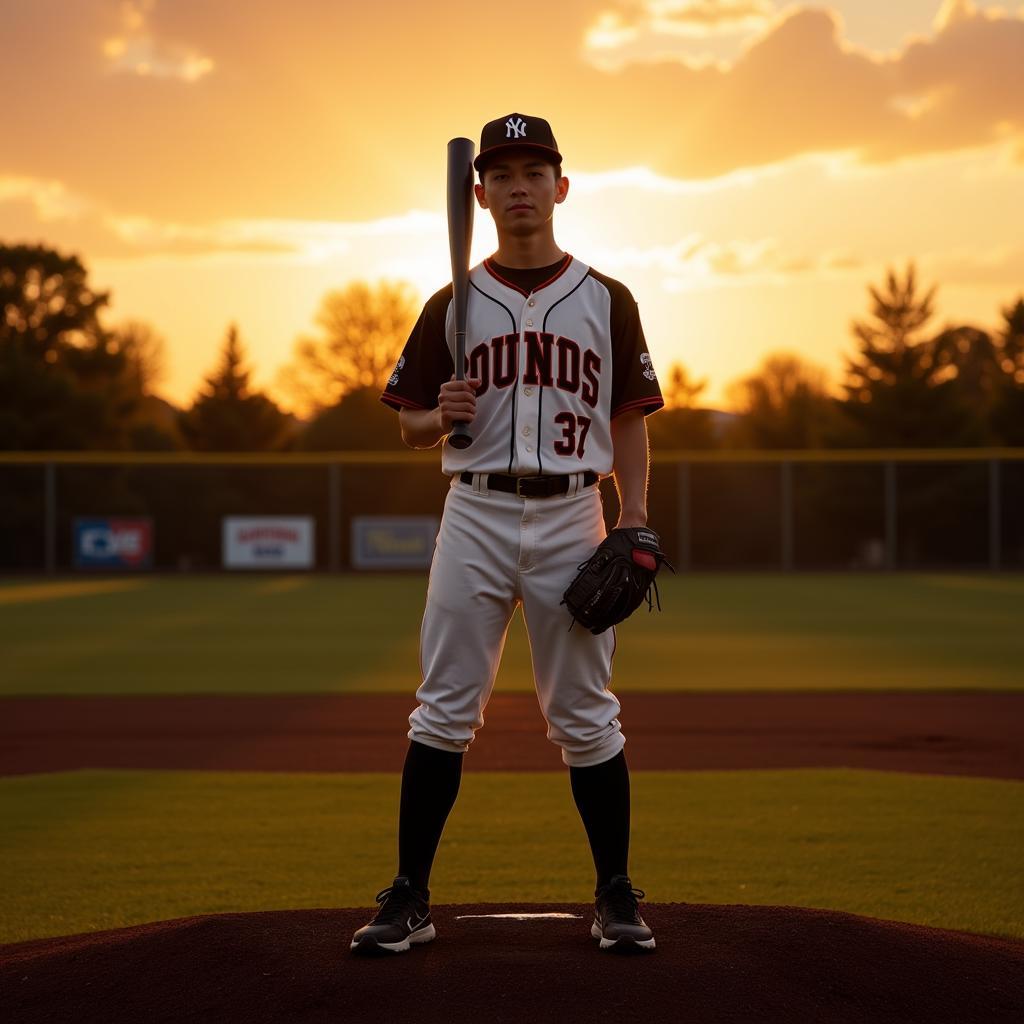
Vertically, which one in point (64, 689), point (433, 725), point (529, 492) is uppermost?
point (529, 492)

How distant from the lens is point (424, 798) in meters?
3.54

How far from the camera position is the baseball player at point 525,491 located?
3.50 m

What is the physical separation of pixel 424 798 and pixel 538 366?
1151 millimetres

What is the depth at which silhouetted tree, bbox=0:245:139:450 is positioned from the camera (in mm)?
38219

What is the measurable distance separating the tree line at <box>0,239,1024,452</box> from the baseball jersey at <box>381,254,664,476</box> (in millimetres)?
35564

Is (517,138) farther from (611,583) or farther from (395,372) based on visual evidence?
(611,583)

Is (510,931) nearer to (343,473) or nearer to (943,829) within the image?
(943,829)

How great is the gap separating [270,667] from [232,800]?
5743mm

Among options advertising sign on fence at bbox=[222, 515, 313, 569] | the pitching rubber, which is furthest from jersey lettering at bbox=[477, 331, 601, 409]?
advertising sign on fence at bbox=[222, 515, 313, 569]

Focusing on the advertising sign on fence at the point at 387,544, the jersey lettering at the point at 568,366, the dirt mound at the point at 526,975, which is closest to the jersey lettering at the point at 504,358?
the jersey lettering at the point at 568,366

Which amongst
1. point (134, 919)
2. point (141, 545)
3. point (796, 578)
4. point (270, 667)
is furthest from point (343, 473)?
point (134, 919)

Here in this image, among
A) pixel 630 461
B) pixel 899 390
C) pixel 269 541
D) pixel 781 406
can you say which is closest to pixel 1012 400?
pixel 899 390

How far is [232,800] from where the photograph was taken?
247 inches

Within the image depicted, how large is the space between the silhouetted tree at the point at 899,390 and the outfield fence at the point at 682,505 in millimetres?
8647
